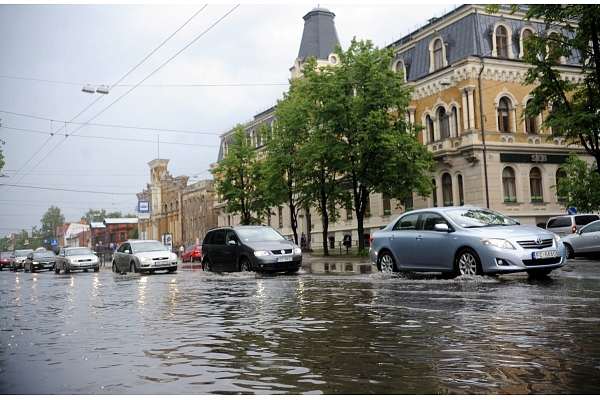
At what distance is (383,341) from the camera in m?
6.51

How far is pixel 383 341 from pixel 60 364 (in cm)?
307

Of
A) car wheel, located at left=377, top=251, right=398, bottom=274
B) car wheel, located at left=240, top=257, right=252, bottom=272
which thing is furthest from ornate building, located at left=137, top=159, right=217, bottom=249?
car wheel, located at left=377, top=251, right=398, bottom=274

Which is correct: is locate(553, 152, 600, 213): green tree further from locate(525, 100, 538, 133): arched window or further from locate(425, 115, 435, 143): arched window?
locate(425, 115, 435, 143): arched window

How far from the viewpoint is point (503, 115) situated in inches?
1639

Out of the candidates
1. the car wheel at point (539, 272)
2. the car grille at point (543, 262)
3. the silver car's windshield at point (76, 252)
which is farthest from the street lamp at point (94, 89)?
the car grille at point (543, 262)

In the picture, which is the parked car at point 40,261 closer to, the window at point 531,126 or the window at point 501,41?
the window at point 501,41

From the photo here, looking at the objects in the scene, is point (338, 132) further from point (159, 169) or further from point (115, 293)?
point (159, 169)

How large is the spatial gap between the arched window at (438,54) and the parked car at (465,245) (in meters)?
29.7

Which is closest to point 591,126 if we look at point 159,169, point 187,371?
point 187,371

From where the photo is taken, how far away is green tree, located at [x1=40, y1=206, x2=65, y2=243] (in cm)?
17938

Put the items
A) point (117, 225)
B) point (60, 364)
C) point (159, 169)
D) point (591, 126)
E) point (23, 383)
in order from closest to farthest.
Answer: point (23, 383) < point (60, 364) < point (591, 126) < point (159, 169) < point (117, 225)

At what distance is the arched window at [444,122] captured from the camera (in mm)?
42562

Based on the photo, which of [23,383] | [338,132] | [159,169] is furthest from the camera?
[159,169]

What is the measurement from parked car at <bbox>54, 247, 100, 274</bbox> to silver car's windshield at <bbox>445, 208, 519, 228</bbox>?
24940 mm
